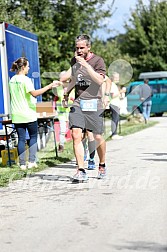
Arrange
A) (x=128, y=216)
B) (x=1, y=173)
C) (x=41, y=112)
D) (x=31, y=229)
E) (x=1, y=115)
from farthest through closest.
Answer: (x=41, y=112), (x=1, y=115), (x=1, y=173), (x=128, y=216), (x=31, y=229)

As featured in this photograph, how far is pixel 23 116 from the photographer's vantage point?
11141 millimetres

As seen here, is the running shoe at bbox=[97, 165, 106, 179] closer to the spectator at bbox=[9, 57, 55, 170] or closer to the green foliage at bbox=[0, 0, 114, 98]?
the spectator at bbox=[9, 57, 55, 170]

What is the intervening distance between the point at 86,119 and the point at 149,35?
41.5 metres

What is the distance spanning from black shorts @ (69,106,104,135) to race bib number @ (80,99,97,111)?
0.05 m

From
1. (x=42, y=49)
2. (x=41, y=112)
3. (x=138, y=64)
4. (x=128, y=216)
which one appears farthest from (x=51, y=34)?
(x=128, y=216)

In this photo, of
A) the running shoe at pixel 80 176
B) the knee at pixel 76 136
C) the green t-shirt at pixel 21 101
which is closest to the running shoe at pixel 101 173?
the running shoe at pixel 80 176

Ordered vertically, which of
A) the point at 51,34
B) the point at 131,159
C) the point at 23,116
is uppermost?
the point at 51,34

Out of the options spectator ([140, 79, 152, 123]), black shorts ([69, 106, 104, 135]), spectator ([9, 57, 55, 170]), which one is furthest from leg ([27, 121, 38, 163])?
spectator ([140, 79, 152, 123])

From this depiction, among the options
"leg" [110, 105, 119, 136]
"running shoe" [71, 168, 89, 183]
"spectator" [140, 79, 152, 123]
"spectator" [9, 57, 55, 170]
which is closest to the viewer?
"running shoe" [71, 168, 89, 183]

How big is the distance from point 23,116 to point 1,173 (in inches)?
41.3

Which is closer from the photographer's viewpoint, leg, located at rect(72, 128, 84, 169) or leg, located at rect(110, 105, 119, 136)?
leg, located at rect(72, 128, 84, 169)

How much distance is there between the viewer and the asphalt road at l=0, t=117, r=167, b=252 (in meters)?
5.72

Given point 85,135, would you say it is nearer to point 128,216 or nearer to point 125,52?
point 128,216

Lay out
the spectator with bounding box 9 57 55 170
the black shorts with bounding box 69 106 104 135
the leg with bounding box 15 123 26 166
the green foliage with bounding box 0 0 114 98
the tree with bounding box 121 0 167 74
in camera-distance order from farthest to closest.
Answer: the tree with bounding box 121 0 167 74 < the green foliage with bounding box 0 0 114 98 < the leg with bounding box 15 123 26 166 < the spectator with bounding box 9 57 55 170 < the black shorts with bounding box 69 106 104 135
